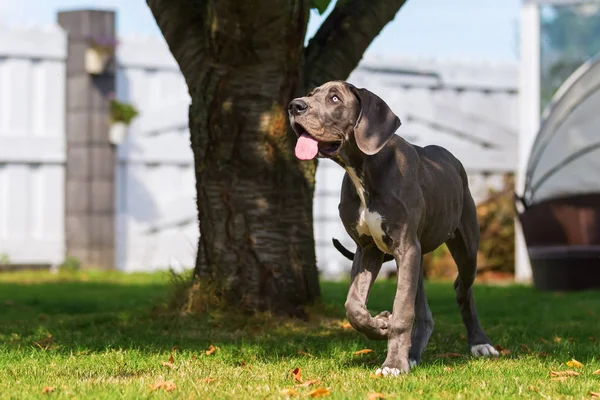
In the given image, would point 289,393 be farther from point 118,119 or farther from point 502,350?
point 118,119

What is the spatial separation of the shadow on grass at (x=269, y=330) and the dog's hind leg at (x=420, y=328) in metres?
0.15

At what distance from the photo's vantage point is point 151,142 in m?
12.6

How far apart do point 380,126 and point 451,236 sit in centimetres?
117

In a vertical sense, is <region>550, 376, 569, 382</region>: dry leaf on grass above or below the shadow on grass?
above

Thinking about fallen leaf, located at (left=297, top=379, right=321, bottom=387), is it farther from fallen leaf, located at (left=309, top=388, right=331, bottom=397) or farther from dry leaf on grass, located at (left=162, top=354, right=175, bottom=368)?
dry leaf on grass, located at (left=162, top=354, right=175, bottom=368)

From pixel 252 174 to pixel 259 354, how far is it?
1.62m

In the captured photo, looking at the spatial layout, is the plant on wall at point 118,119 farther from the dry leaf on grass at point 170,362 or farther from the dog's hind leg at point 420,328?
the dog's hind leg at point 420,328

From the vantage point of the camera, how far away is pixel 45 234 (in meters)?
12.1

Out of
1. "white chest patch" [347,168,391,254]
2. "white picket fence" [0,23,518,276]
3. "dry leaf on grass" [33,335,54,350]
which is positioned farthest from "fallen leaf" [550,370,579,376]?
"white picket fence" [0,23,518,276]

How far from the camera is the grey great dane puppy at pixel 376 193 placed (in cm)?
457

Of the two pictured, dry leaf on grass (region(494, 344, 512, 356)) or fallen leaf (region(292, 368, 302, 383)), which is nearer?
fallen leaf (region(292, 368, 302, 383))

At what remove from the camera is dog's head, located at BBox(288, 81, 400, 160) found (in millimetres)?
4531

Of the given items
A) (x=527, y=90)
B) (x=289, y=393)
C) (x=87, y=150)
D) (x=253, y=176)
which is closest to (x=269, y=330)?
(x=253, y=176)

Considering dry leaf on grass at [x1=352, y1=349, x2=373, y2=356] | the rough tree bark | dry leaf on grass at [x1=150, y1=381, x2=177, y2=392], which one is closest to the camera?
dry leaf on grass at [x1=150, y1=381, x2=177, y2=392]
